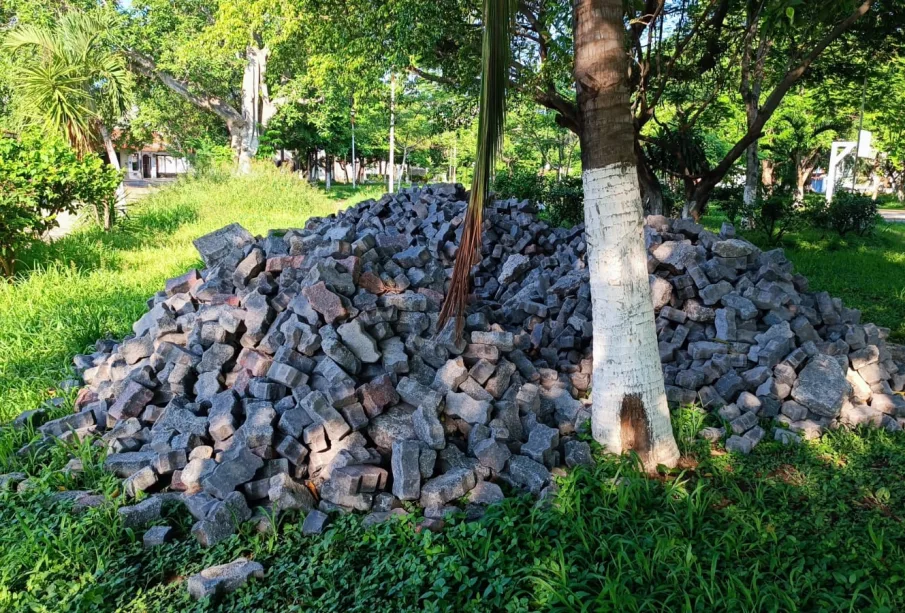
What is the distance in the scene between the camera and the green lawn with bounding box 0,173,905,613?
2.31m

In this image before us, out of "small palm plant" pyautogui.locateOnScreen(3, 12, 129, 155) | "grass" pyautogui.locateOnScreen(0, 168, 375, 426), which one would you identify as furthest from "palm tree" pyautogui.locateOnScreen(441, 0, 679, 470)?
"small palm plant" pyautogui.locateOnScreen(3, 12, 129, 155)

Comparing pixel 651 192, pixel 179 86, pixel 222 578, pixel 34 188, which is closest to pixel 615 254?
pixel 222 578

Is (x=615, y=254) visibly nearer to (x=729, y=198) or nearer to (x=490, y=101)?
(x=490, y=101)

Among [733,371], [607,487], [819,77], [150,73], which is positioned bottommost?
[607,487]

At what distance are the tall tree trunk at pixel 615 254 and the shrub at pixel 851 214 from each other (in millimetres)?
11385

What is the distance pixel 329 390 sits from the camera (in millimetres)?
3314

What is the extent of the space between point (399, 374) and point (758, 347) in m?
2.45

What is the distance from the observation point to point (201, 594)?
7.84ft

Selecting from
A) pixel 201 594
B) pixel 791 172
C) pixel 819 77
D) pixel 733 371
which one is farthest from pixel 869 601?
pixel 791 172

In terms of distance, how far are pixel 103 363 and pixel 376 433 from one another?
2424 millimetres

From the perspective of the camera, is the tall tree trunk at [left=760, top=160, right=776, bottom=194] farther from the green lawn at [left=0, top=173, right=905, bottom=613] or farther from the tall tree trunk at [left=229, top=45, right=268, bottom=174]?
the green lawn at [left=0, top=173, right=905, bottom=613]

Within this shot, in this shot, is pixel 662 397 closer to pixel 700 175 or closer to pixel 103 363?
pixel 103 363

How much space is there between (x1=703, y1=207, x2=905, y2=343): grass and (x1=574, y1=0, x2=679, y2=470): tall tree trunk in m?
3.73

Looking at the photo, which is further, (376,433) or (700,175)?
(700,175)
